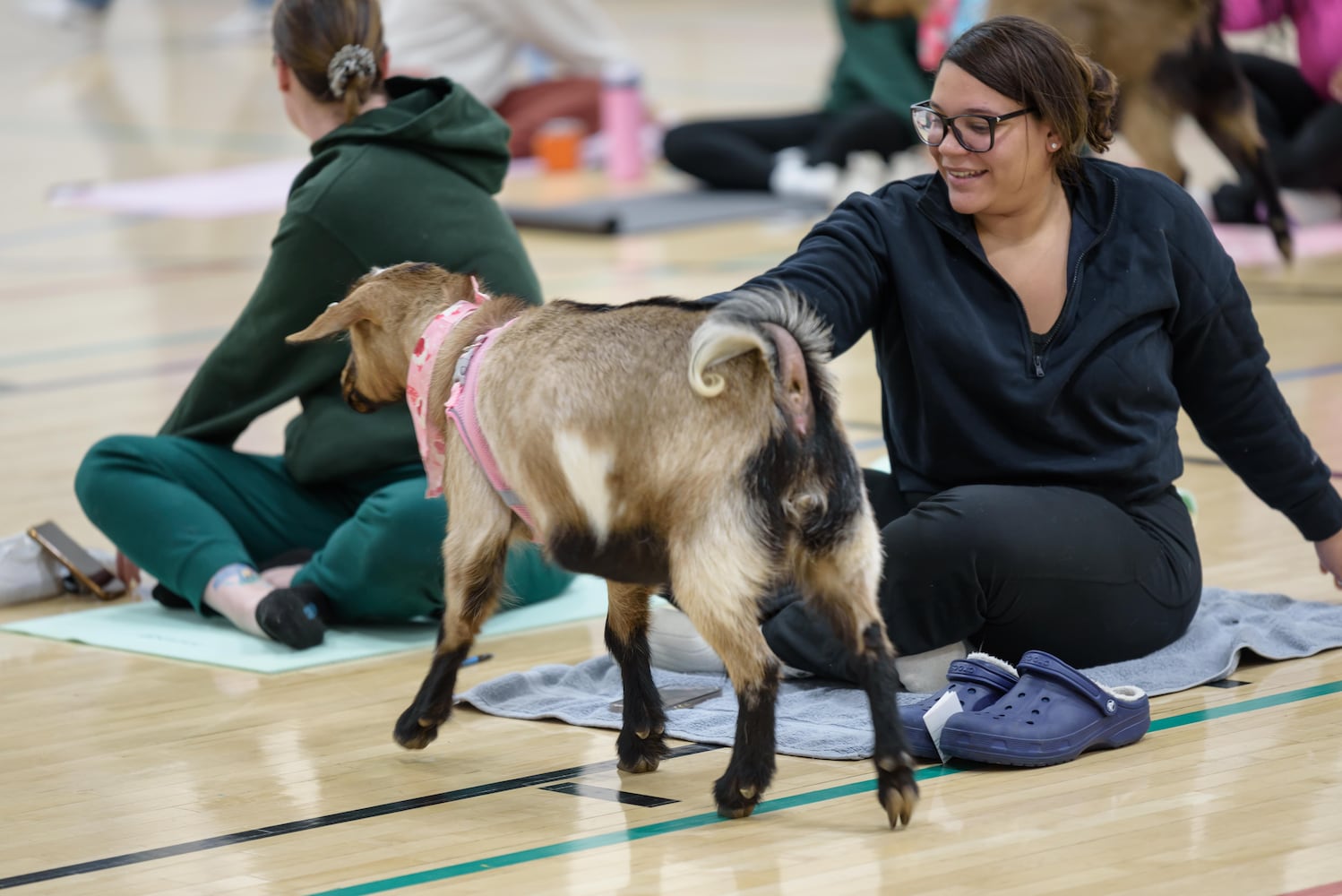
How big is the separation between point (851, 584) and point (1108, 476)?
2.58 feet

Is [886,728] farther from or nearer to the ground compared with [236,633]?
farther from the ground

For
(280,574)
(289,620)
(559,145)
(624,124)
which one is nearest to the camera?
(289,620)

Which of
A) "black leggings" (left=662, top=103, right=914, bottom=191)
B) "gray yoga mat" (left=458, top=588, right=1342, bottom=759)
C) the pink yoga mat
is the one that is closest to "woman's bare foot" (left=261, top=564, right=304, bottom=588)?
"gray yoga mat" (left=458, top=588, right=1342, bottom=759)

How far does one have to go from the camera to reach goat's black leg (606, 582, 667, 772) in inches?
113

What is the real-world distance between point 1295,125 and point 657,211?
2.94 metres

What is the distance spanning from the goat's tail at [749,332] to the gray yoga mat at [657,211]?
6019mm

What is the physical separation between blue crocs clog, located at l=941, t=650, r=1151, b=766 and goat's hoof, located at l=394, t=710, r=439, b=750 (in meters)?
0.79

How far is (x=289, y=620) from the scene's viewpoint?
142 inches

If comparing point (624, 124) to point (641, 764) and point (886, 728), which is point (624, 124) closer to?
point (641, 764)

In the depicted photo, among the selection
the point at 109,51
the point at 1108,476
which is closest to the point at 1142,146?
the point at 1108,476

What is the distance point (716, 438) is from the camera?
8.14 ft

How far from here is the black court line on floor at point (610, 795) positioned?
274 centimetres

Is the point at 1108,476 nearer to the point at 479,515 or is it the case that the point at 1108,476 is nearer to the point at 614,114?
the point at 479,515

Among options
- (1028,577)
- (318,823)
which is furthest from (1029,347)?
(318,823)
